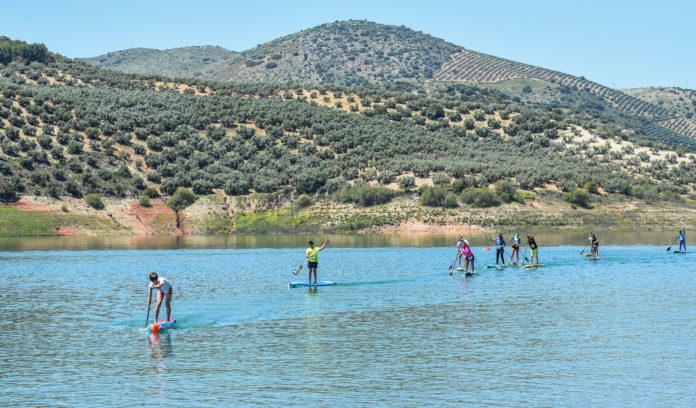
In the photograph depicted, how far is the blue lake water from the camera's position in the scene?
63.7 feet

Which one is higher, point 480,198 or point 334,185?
point 334,185

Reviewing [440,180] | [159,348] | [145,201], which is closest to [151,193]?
[145,201]

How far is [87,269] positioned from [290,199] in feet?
186

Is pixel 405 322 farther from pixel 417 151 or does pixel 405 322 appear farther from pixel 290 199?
pixel 417 151

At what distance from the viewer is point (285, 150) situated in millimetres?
124438

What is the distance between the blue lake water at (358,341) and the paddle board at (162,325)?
17.5 inches

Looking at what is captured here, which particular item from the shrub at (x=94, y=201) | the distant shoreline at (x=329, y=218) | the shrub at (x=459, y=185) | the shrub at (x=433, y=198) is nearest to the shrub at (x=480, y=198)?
the distant shoreline at (x=329, y=218)

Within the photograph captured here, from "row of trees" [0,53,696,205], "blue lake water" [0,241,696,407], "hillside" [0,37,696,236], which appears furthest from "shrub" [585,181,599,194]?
"blue lake water" [0,241,696,407]

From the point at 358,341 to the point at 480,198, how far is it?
3114 inches

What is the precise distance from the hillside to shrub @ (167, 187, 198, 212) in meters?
1.66

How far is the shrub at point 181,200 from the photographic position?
10319cm

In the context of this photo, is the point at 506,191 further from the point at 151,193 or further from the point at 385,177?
the point at 151,193

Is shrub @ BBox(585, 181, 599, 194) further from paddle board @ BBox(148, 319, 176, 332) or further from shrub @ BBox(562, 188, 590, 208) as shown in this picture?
paddle board @ BBox(148, 319, 176, 332)

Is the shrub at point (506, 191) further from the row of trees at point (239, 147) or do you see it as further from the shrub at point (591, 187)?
the shrub at point (591, 187)
